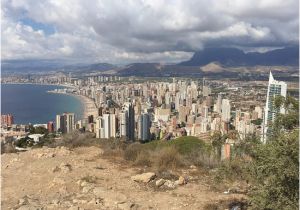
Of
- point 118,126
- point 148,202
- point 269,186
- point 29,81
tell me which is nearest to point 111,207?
point 148,202

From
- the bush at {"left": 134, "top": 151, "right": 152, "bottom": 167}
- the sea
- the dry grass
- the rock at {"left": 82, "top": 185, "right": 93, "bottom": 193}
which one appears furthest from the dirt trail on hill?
the sea

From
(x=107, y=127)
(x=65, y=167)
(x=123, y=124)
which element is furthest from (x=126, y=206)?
(x=123, y=124)

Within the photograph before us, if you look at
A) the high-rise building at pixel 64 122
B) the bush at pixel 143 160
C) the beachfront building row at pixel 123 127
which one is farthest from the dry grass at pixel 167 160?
the high-rise building at pixel 64 122

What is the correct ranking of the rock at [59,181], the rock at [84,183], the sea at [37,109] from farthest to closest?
the sea at [37,109], the rock at [59,181], the rock at [84,183]

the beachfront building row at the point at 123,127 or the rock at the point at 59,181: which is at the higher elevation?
the rock at the point at 59,181

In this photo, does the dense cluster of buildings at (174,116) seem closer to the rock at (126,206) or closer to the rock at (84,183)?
the rock at (126,206)

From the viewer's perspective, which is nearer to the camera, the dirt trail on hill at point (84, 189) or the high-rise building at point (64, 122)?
the dirt trail on hill at point (84, 189)

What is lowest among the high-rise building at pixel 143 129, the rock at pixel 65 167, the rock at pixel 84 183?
the high-rise building at pixel 143 129
